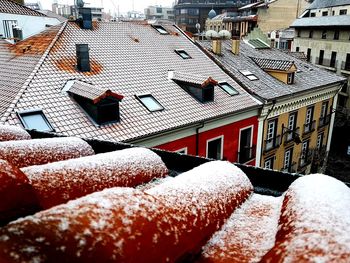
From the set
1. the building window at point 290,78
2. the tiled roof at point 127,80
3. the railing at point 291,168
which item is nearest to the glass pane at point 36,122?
the tiled roof at point 127,80

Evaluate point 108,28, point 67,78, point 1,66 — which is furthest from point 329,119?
point 1,66

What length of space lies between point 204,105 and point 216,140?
6.51 ft

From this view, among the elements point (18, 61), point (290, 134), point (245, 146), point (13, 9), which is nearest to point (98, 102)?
point (18, 61)

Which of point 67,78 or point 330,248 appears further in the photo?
point 67,78

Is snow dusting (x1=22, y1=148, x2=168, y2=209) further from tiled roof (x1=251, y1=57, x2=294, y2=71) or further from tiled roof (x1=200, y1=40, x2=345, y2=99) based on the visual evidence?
tiled roof (x1=251, y1=57, x2=294, y2=71)

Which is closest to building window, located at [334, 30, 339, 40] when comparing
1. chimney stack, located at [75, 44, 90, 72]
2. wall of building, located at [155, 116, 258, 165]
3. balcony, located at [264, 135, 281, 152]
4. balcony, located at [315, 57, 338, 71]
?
balcony, located at [315, 57, 338, 71]

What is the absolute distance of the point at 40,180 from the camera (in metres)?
2.17

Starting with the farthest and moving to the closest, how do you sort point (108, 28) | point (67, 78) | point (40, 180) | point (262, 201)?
point (108, 28), point (67, 78), point (262, 201), point (40, 180)

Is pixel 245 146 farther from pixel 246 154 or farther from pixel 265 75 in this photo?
pixel 265 75

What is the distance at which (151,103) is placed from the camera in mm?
13383

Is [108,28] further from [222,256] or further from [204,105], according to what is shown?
[222,256]

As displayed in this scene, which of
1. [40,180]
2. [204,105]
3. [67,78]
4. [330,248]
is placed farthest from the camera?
[204,105]

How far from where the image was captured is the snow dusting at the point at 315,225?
126 cm

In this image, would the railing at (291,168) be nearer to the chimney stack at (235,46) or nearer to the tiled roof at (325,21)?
the chimney stack at (235,46)
